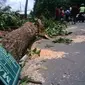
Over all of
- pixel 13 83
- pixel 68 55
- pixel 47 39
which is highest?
pixel 13 83

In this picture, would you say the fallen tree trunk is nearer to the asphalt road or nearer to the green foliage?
the asphalt road

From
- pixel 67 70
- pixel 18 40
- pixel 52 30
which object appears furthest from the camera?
pixel 52 30

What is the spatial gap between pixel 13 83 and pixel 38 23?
375 inches

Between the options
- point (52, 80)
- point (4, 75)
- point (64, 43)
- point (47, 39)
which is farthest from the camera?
point (47, 39)

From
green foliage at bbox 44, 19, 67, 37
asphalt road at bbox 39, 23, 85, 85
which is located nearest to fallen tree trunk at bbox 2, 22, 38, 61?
asphalt road at bbox 39, 23, 85, 85

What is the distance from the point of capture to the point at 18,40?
902cm

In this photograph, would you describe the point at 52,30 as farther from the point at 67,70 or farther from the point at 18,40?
the point at 67,70

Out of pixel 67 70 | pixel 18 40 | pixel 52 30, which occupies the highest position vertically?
pixel 18 40

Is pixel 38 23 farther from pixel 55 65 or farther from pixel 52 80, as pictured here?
pixel 52 80

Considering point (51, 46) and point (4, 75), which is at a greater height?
point (4, 75)

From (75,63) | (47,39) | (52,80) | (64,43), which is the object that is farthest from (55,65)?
(47,39)

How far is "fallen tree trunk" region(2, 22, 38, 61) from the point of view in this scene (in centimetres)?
811

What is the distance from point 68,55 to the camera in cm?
1020

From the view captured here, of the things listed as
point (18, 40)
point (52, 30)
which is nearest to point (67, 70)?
point (18, 40)
